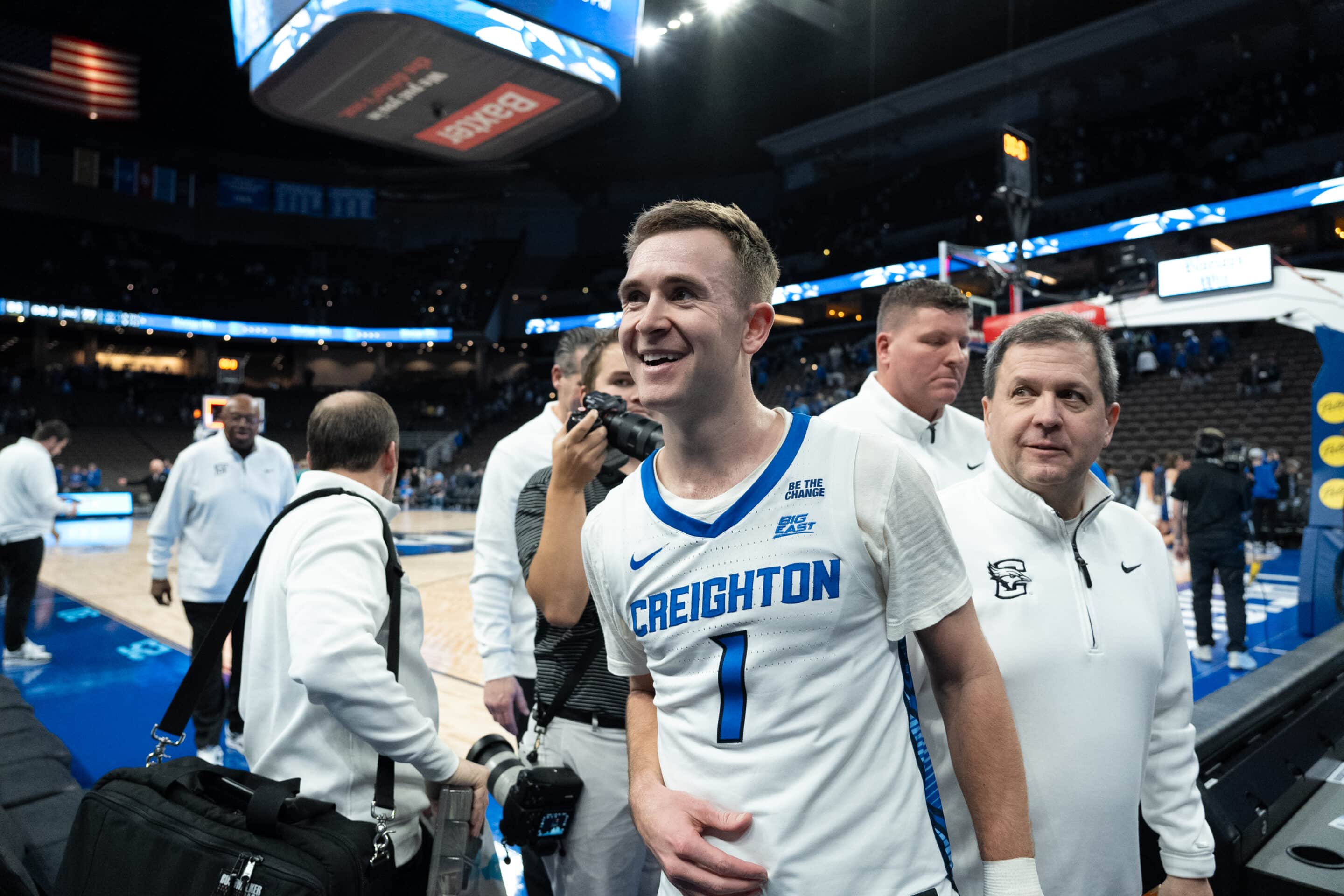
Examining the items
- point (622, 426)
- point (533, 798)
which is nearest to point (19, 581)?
point (533, 798)

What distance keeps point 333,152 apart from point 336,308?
22.3 ft

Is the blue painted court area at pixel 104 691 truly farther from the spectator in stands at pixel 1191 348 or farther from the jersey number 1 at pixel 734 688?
the spectator in stands at pixel 1191 348

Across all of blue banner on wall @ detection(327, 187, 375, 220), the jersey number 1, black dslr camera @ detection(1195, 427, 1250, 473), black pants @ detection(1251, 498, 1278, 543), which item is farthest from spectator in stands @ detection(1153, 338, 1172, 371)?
blue banner on wall @ detection(327, 187, 375, 220)

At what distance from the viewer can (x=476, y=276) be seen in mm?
36000

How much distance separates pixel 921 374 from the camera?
2723 mm

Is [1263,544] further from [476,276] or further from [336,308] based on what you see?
[336,308]

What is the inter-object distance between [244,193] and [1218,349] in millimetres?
36670

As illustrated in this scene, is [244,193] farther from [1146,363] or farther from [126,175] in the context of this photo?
[1146,363]

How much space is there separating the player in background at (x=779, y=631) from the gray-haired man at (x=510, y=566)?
1.42 metres

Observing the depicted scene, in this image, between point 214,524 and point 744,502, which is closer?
point 744,502

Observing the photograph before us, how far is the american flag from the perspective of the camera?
16875mm

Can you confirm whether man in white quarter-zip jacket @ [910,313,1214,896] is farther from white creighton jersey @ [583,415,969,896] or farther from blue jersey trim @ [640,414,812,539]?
blue jersey trim @ [640,414,812,539]

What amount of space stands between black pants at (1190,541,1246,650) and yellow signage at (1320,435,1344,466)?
1.59 meters

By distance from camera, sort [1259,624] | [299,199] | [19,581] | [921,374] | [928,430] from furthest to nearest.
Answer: [299,199], [1259,624], [19,581], [928,430], [921,374]
